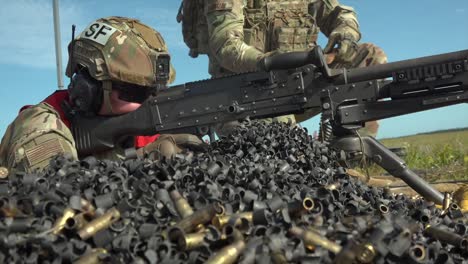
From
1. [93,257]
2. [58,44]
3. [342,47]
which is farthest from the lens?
[58,44]

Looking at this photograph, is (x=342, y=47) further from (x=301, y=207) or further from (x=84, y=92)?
(x=301, y=207)

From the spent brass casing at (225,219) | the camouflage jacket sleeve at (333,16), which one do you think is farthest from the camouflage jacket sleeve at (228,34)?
the spent brass casing at (225,219)

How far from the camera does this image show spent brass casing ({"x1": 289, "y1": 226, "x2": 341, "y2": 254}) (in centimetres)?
137

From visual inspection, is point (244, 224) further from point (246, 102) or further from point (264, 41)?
point (264, 41)

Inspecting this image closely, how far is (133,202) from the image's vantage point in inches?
59.6

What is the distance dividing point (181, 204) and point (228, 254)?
0.26 metres

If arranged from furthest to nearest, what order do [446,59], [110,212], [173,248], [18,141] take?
[446,59]
[18,141]
[110,212]
[173,248]

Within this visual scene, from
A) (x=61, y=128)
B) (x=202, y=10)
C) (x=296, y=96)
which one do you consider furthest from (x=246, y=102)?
(x=202, y=10)

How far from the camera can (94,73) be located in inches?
139

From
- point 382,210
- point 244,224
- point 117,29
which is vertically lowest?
point 382,210

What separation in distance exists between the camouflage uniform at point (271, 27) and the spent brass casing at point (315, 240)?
4425mm

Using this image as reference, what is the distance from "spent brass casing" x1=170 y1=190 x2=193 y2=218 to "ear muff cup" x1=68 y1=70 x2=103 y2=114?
84.6 inches

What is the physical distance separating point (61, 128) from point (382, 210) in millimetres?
2045

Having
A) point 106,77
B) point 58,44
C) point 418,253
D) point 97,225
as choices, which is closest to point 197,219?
point 97,225
